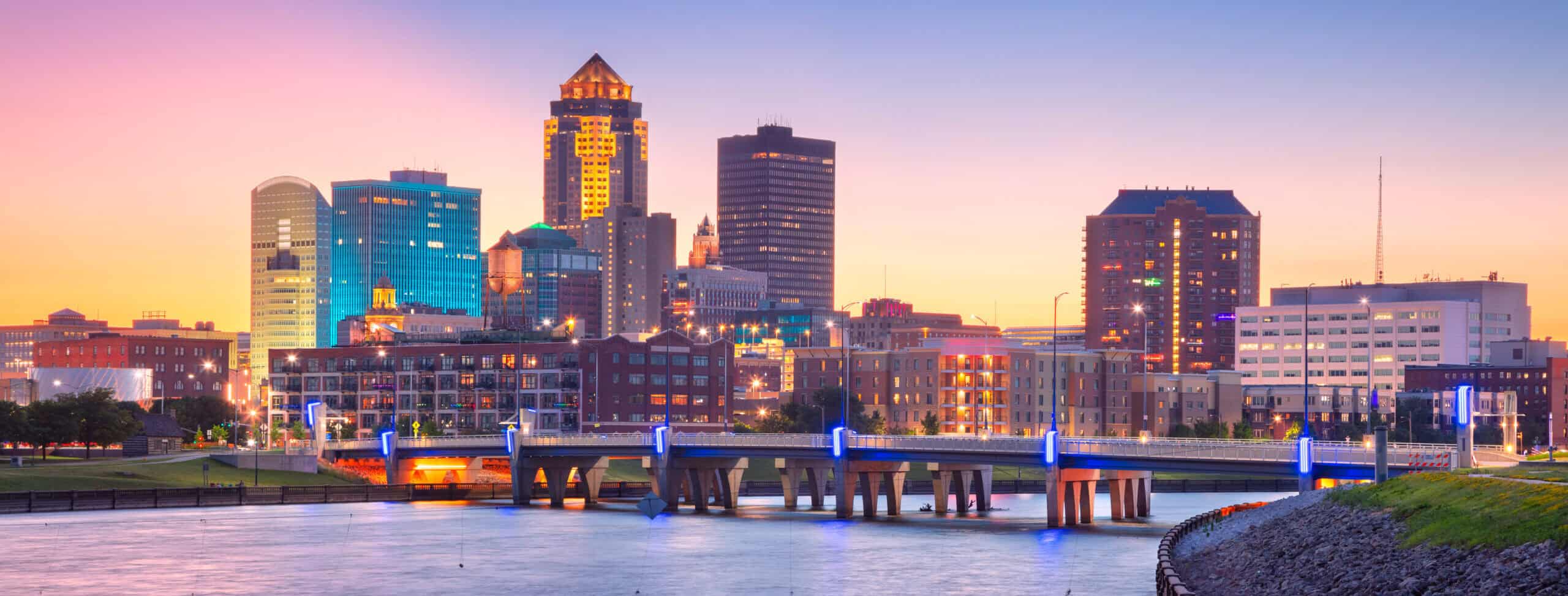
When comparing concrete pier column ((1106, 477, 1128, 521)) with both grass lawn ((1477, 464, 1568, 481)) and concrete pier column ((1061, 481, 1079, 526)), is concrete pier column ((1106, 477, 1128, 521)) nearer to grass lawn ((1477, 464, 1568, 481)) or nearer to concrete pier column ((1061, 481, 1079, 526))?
concrete pier column ((1061, 481, 1079, 526))

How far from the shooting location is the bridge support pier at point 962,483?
14825 centimetres

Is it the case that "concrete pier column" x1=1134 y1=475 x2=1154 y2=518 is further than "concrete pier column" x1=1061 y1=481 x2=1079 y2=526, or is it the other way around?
"concrete pier column" x1=1134 y1=475 x2=1154 y2=518

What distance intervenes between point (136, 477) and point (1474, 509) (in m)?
117

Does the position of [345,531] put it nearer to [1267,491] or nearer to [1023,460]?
[1023,460]

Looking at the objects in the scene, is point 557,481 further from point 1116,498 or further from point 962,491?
point 1116,498

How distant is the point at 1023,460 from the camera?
124938mm

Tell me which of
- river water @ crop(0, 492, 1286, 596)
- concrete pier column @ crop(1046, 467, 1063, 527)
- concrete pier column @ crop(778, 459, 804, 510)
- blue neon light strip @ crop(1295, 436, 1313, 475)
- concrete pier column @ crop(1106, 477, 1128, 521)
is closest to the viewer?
river water @ crop(0, 492, 1286, 596)

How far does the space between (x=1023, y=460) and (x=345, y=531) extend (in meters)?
43.3

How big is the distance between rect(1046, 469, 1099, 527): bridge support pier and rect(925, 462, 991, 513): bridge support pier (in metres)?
11.9

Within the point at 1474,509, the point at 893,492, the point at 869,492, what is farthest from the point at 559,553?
the point at 1474,509

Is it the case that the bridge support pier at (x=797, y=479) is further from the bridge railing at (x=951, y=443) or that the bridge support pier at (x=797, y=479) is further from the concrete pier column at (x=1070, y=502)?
the concrete pier column at (x=1070, y=502)

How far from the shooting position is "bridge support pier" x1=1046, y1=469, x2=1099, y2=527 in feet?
408

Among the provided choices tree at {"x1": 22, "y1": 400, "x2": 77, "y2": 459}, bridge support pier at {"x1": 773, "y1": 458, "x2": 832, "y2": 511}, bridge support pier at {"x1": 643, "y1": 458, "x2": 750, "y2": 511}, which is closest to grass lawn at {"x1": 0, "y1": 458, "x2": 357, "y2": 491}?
tree at {"x1": 22, "y1": 400, "x2": 77, "y2": 459}

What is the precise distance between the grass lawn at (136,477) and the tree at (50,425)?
21.2 ft
